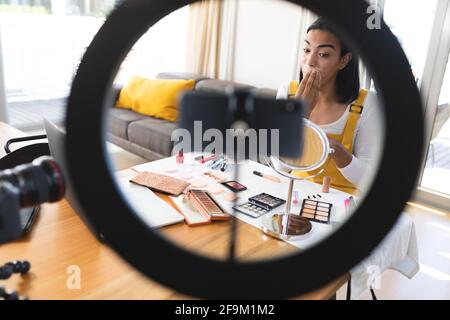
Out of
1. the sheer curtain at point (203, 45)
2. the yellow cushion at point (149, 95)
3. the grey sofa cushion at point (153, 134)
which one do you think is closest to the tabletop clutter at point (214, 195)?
the grey sofa cushion at point (153, 134)

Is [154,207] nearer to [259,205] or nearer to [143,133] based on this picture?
[259,205]

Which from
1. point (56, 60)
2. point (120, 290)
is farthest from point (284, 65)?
point (120, 290)

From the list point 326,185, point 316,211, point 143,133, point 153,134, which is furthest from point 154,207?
point 143,133

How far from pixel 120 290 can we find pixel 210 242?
0.81 ft

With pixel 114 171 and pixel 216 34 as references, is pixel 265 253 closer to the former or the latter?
pixel 114 171

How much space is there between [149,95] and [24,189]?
2.95 meters

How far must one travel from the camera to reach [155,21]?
0.77ft

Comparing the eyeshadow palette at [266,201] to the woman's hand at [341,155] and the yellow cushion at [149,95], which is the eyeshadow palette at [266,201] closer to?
the woman's hand at [341,155]

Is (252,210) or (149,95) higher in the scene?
(149,95)

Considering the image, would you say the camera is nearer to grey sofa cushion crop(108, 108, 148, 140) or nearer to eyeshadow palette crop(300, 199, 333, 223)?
eyeshadow palette crop(300, 199, 333, 223)

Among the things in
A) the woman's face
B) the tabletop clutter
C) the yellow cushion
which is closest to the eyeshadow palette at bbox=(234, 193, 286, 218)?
the tabletop clutter

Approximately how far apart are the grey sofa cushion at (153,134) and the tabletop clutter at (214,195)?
52.5 inches

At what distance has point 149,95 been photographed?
314cm

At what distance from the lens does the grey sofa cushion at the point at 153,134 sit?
2.75 meters
